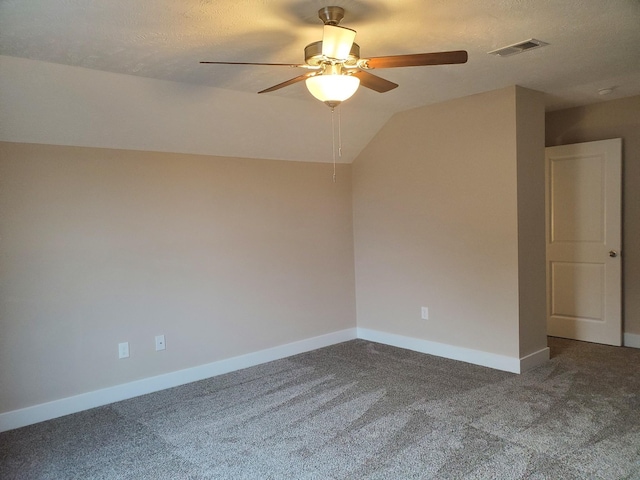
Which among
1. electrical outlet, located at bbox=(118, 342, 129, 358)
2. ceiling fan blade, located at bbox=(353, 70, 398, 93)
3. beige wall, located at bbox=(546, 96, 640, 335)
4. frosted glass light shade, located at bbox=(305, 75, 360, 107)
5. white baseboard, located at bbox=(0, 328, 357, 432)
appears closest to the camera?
frosted glass light shade, located at bbox=(305, 75, 360, 107)

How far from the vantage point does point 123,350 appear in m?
3.54

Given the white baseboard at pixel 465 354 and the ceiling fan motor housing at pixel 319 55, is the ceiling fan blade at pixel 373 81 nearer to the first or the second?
the ceiling fan motor housing at pixel 319 55

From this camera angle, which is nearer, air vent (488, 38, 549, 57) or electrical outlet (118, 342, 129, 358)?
air vent (488, 38, 549, 57)

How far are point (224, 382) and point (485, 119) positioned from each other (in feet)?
9.91

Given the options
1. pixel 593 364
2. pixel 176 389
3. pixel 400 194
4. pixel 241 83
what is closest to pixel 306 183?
pixel 400 194

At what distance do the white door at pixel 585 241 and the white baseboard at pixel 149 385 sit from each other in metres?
2.30

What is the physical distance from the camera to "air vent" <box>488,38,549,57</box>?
2.68 m

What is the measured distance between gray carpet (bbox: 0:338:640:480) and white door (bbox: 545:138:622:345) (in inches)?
22.3

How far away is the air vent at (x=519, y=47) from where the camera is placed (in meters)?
2.68

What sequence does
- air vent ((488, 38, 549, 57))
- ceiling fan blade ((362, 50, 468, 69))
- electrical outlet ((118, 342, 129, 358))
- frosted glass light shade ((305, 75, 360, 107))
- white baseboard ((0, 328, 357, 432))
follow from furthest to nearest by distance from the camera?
1. electrical outlet ((118, 342, 129, 358))
2. white baseboard ((0, 328, 357, 432))
3. air vent ((488, 38, 549, 57))
4. frosted glass light shade ((305, 75, 360, 107))
5. ceiling fan blade ((362, 50, 468, 69))

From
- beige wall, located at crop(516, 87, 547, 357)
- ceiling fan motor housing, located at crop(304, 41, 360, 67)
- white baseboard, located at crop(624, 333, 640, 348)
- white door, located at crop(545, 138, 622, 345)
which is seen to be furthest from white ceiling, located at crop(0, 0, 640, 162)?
white baseboard, located at crop(624, 333, 640, 348)

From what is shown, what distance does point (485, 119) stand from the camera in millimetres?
3850

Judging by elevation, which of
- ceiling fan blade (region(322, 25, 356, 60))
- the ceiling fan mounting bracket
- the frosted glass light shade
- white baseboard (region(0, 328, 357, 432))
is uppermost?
the ceiling fan mounting bracket

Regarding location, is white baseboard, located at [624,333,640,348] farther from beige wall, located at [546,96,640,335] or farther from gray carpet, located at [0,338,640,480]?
gray carpet, located at [0,338,640,480]
